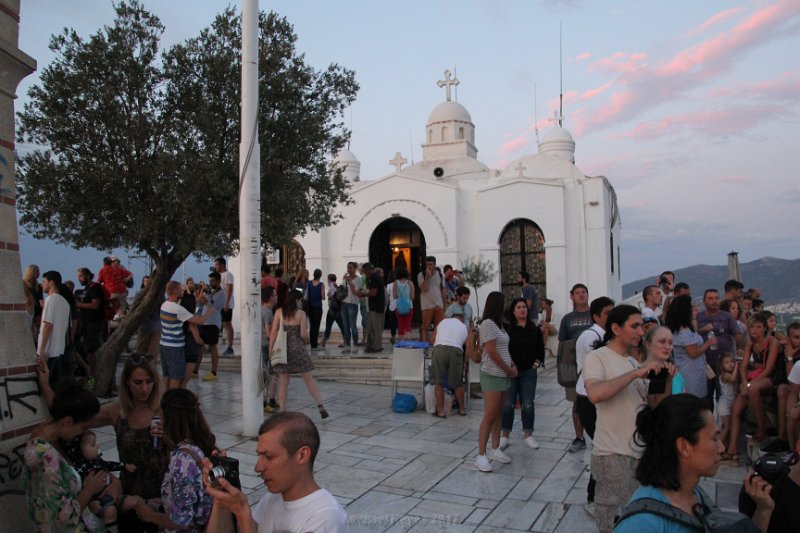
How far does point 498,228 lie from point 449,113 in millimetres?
8222

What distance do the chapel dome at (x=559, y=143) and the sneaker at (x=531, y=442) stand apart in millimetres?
19183

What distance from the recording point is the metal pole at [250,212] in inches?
267

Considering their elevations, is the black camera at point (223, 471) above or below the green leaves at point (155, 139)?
below

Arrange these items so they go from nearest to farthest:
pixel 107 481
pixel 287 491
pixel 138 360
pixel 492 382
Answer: pixel 287 491 < pixel 107 481 < pixel 138 360 < pixel 492 382

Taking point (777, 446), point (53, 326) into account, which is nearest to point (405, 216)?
point (53, 326)

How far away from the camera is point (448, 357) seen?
8148 mm

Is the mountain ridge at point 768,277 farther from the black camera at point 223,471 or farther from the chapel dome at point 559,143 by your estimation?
the black camera at point 223,471

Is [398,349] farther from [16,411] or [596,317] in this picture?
[16,411]

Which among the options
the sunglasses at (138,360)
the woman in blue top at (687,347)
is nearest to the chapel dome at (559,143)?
the woman in blue top at (687,347)

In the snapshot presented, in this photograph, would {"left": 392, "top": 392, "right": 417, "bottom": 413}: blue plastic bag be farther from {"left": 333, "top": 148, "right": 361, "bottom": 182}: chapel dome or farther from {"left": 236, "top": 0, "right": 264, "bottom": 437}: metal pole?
{"left": 333, "top": 148, "right": 361, "bottom": 182}: chapel dome

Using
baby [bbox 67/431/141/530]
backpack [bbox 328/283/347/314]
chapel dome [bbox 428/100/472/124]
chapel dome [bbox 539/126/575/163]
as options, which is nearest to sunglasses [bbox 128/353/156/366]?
baby [bbox 67/431/141/530]

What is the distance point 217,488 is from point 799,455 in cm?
273

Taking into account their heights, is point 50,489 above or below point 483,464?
above

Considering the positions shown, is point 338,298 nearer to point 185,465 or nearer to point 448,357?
point 448,357
